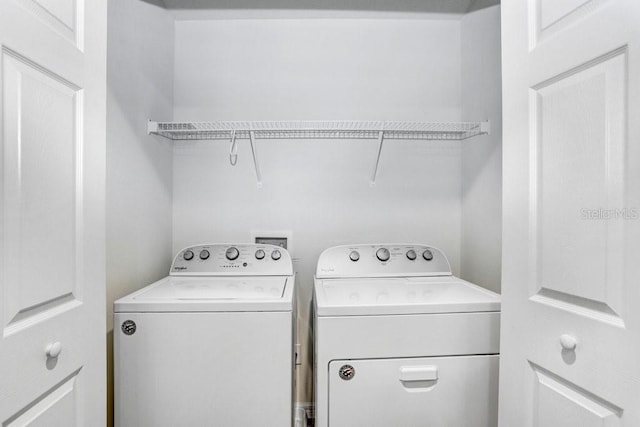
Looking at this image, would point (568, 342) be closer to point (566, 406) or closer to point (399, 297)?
point (566, 406)

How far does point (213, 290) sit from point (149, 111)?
1039 mm

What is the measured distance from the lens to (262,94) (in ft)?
6.48

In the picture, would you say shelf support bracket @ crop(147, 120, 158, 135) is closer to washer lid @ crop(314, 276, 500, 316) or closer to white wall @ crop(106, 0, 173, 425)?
white wall @ crop(106, 0, 173, 425)

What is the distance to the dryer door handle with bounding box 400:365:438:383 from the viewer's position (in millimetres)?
1158

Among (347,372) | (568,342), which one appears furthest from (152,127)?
(568,342)

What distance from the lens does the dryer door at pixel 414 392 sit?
1.16 metres

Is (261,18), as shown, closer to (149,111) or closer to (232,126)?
(232,126)

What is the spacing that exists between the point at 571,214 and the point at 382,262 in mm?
1018

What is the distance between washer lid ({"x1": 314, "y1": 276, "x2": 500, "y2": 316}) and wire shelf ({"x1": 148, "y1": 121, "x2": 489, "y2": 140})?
83cm

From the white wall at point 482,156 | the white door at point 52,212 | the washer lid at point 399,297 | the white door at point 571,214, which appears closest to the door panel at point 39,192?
the white door at point 52,212

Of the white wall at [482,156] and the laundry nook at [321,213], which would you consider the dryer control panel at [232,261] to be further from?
the white wall at [482,156]

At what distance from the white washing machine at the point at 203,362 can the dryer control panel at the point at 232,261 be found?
498mm

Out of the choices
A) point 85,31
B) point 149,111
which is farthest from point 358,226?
point 85,31

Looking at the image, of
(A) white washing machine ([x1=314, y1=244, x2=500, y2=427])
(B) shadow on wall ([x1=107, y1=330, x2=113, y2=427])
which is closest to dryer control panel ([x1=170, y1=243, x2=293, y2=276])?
(B) shadow on wall ([x1=107, y1=330, x2=113, y2=427])
